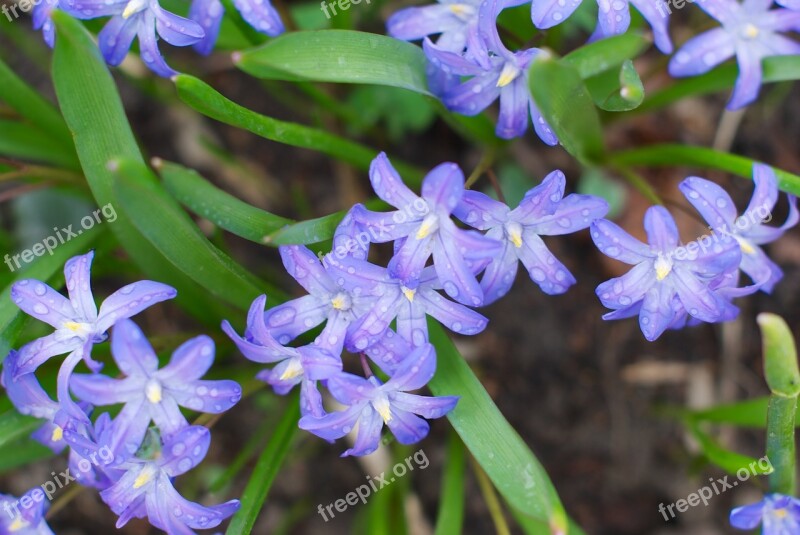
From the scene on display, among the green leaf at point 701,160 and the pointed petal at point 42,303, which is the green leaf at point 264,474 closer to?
the pointed petal at point 42,303

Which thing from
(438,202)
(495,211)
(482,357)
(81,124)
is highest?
(81,124)

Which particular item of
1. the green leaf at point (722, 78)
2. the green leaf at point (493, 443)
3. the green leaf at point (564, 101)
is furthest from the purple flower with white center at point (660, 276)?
the green leaf at point (722, 78)

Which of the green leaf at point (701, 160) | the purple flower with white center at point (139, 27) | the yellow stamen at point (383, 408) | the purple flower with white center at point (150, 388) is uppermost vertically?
the purple flower with white center at point (139, 27)

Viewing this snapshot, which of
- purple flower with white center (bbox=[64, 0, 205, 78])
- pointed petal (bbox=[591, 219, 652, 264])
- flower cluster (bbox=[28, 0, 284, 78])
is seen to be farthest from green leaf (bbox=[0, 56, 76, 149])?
pointed petal (bbox=[591, 219, 652, 264])

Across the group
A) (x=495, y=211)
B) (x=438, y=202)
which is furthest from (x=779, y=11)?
(x=438, y=202)

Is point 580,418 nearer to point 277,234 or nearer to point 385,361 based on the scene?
point 385,361
